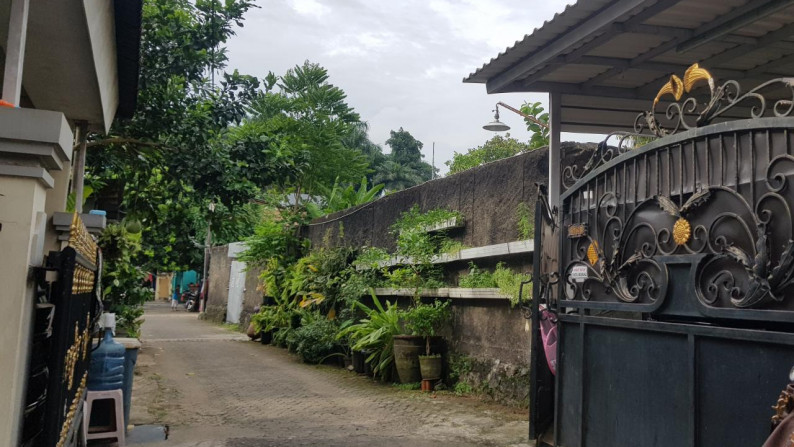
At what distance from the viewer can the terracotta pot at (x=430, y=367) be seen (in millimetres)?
9180

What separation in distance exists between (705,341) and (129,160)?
26.0ft

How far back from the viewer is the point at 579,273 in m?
5.17

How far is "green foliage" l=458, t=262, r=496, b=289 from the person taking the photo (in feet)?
27.8

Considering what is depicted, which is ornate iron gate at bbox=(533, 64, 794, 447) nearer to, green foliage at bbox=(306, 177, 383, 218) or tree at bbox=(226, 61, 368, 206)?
green foliage at bbox=(306, 177, 383, 218)

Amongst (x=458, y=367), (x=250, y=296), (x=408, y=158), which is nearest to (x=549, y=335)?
(x=458, y=367)

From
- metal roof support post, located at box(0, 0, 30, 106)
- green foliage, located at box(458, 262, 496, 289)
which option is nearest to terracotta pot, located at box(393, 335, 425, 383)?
green foliage, located at box(458, 262, 496, 289)

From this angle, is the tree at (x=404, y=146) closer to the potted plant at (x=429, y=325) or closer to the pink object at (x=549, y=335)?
the potted plant at (x=429, y=325)

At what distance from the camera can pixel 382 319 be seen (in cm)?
1030

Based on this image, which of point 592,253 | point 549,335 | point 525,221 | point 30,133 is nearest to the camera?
point 30,133

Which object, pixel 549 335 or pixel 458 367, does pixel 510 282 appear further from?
pixel 549 335

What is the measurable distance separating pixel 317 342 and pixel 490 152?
6650 mm

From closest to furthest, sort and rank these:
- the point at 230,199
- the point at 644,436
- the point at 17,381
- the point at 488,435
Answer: the point at 17,381 → the point at 644,436 → the point at 488,435 → the point at 230,199

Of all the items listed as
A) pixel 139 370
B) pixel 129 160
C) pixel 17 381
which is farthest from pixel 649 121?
pixel 139 370

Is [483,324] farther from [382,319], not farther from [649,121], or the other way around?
[649,121]
